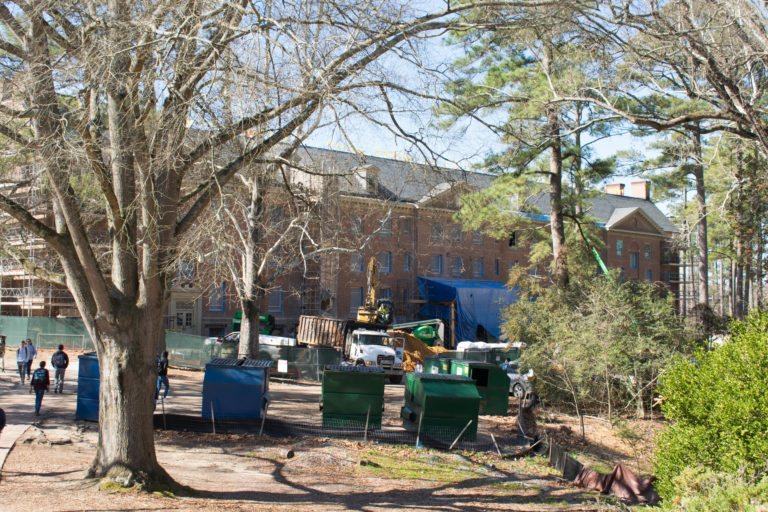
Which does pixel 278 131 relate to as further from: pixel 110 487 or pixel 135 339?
pixel 110 487

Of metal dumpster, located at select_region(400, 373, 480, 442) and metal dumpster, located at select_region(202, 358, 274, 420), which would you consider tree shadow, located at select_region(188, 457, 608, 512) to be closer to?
metal dumpster, located at select_region(400, 373, 480, 442)

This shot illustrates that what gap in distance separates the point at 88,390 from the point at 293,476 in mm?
6619

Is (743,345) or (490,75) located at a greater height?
(490,75)

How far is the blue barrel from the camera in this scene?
1524 cm

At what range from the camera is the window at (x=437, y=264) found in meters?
51.5

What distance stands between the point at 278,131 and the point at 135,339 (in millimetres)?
3689

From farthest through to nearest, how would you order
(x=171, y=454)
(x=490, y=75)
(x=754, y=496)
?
(x=490, y=75), (x=171, y=454), (x=754, y=496)

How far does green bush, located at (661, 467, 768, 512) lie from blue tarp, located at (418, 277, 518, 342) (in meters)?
39.6

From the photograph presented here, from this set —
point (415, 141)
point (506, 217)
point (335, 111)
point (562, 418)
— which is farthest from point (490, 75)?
point (335, 111)

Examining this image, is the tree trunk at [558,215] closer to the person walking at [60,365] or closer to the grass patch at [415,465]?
the grass patch at [415,465]

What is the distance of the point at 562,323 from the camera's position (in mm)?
21547

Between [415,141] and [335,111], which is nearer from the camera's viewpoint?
[335,111]

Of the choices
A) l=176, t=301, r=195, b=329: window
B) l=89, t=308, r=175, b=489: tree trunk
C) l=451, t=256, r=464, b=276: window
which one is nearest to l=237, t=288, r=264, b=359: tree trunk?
l=89, t=308, r=175, b=489: tree trunk

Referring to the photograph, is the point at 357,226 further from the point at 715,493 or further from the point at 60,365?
the point at 715,493
